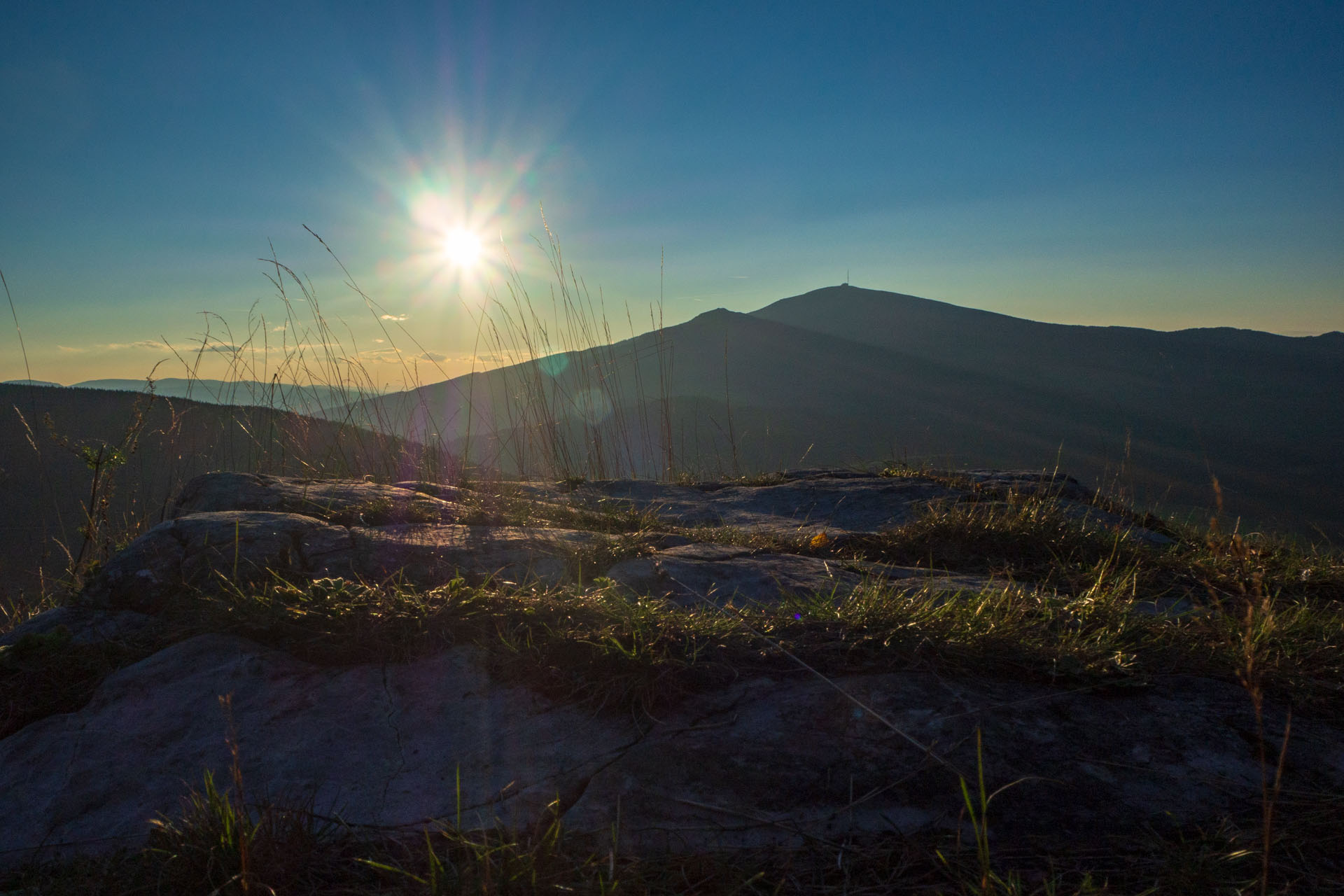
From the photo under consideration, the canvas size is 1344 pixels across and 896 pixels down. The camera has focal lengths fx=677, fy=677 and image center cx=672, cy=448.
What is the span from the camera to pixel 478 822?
114cm

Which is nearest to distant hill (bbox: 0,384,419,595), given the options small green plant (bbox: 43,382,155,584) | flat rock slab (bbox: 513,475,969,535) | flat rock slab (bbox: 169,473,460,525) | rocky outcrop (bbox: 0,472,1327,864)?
small green plant (bbox: 43,382,155,584)

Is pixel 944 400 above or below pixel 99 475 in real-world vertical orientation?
above

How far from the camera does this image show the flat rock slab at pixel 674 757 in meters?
1.16

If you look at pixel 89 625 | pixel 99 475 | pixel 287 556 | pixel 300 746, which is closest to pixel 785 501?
pixel 287 556

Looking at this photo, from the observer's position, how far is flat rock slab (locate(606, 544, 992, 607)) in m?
2.11

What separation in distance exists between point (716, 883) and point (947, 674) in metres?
0.73

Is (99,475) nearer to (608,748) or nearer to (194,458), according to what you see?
(194,458)

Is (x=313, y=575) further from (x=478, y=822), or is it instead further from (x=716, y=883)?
(x=716, y=883)

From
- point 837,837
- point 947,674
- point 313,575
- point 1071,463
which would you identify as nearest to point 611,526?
point 313,575

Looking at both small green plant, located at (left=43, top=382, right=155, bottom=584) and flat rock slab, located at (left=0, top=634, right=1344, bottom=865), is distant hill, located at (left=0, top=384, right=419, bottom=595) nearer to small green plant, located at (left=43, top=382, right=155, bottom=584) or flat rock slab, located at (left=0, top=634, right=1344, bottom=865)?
small green plant, located at (left=43, top=382, right=155, bottom=584)

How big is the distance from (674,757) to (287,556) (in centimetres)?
144

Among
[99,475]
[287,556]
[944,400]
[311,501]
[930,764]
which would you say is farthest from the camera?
[944,400]

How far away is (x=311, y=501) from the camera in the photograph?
8.66 ft

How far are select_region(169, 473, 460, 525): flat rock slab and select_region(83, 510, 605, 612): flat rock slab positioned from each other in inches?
5.4
